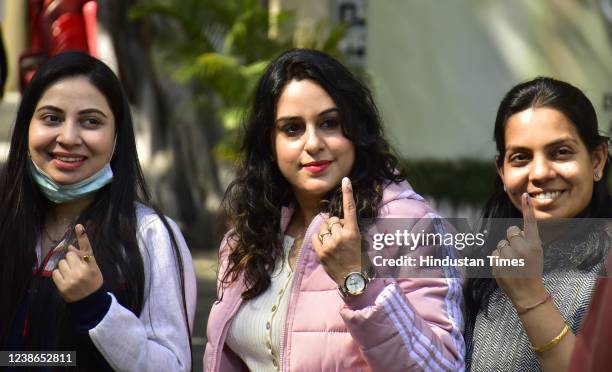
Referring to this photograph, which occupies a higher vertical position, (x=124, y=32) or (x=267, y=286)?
(x=124, y=32)

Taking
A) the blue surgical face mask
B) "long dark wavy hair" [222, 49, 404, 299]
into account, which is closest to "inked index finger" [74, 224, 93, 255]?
the blue surgical face mask

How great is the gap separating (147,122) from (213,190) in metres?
1.57

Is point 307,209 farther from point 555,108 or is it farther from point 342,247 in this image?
point 555,108

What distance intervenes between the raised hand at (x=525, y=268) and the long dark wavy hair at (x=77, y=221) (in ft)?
3.07

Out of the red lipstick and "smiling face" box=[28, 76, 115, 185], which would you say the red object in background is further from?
the red lipstick

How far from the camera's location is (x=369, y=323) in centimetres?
305

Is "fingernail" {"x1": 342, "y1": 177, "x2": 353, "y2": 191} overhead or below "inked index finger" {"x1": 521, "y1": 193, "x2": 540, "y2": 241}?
overhead

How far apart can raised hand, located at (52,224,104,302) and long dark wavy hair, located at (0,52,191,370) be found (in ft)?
0.46

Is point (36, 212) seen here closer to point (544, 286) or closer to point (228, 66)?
point (544, 286)

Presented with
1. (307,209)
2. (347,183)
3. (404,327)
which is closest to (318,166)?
(307,209)

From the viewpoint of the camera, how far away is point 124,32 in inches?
548

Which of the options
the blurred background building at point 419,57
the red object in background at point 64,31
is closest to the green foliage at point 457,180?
the blurred background building at point 419,57

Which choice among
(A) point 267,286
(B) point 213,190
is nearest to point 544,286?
(A) point 267,286

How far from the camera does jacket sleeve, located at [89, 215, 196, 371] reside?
10.3 feet
